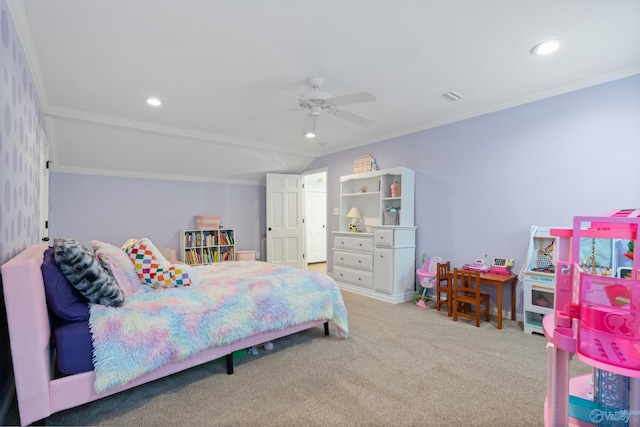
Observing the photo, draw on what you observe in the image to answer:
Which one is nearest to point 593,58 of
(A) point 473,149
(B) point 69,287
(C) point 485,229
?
(A) point 473,149

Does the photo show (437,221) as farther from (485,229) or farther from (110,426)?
(110,426)

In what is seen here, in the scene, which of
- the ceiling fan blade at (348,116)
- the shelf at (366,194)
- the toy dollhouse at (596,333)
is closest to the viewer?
the toy dollhouse at (596,333)

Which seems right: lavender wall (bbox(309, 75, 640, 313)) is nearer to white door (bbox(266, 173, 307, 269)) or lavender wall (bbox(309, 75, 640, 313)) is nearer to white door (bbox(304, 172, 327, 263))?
white door (bbox(266, 173, 307, 269))

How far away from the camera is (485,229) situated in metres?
3.61

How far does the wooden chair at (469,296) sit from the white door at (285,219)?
339 centimetres

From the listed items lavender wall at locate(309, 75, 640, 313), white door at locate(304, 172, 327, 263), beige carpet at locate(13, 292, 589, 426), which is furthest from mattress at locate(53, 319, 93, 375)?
white door at locate(304, 172, 327, 263)

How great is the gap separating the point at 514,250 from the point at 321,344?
2.32 metres

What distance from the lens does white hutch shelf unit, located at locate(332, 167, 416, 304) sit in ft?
13.4

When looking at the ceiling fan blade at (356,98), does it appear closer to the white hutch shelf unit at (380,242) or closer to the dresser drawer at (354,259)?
the white hutch shelf unit at (380,242)

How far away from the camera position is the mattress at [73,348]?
1.64 m

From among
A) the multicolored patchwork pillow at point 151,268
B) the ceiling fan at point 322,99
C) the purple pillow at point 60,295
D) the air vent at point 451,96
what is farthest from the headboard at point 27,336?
the air vent at point 451,96

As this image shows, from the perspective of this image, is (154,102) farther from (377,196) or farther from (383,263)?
(383,263)

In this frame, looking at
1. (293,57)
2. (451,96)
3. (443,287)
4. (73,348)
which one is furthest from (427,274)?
(73,348)

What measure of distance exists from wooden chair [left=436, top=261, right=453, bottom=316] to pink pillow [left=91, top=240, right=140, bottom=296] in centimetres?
310
